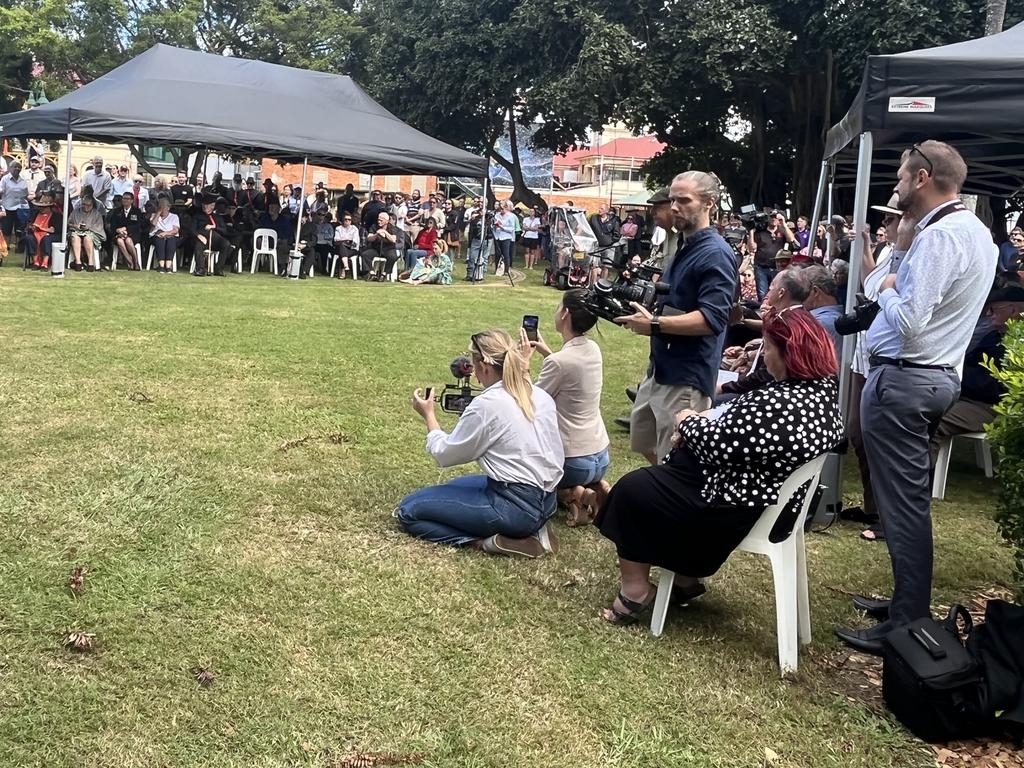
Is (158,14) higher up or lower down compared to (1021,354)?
higher up

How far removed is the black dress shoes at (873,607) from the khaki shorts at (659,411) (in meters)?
0.99

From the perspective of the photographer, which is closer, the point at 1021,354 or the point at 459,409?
the point at 1021,354

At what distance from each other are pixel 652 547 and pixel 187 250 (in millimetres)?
14961

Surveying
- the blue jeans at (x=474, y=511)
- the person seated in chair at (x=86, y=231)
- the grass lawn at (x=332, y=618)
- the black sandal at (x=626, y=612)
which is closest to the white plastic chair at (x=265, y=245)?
the person seated in chair at (x=86, y=231)

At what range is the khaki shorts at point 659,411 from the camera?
3.90 metres

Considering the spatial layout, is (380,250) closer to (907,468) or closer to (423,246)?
(423,246)

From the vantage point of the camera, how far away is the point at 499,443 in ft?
13.1

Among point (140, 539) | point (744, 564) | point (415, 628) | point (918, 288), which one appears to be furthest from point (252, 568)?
point (918, 288)

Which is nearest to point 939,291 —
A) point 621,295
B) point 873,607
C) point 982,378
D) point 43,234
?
point 621,295

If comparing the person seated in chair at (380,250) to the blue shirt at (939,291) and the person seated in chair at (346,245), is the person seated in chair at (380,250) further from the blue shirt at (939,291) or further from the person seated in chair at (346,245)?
the blue shirt at (939,291)

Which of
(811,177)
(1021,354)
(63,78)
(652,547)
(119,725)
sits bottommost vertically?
(119,725)

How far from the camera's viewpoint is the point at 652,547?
3271mm

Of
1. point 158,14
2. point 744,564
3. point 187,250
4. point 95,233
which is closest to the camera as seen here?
point 744,564

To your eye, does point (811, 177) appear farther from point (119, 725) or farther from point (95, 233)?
point (119, 725)
